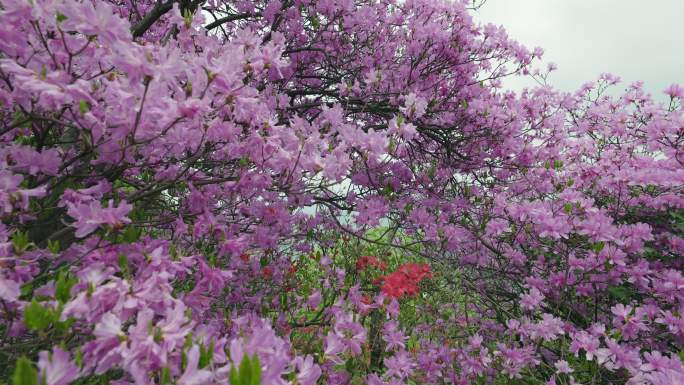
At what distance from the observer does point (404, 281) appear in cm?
277

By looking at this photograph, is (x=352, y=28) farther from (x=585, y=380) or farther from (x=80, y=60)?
(x=585, y=380)

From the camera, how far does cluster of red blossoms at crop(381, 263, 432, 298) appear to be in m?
2.66

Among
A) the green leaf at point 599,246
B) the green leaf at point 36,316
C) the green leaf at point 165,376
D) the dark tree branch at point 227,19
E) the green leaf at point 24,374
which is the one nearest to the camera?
the green leaf at point 24,374

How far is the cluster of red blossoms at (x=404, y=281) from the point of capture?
8.72 ft

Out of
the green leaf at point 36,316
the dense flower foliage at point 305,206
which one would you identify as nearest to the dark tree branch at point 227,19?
the dense flower foliage at point 305,206

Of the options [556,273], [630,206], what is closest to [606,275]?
[556,273]

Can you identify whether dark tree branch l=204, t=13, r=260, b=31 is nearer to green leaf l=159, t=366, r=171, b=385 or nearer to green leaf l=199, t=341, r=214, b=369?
green leaf l=199, t=341, r=214, b=369

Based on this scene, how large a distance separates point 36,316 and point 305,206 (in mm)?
2508

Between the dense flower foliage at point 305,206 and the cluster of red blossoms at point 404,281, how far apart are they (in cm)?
2

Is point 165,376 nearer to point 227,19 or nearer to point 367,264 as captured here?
point 367,264

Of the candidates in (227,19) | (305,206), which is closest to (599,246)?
(305,206)

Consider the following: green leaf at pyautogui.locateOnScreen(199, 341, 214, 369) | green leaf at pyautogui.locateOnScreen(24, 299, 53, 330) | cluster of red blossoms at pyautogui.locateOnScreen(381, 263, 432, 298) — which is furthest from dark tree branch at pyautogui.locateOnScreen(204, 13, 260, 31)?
green leaf at pyautogui.locateOnScreen(199, 341, 214, 369)

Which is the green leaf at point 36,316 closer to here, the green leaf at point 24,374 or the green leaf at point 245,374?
the green leaf at point 24,374

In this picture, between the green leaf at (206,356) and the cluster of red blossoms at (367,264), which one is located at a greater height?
the cluster of red blossoms at (367,264)
